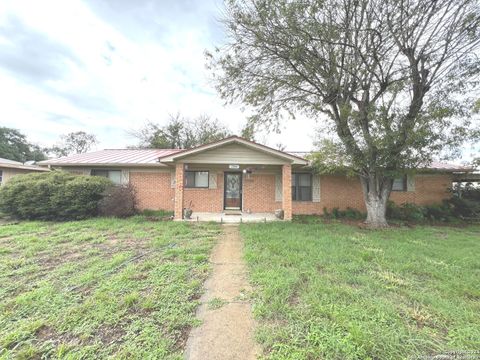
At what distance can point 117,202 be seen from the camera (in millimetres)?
8875

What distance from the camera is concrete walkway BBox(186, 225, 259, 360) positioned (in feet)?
6.59

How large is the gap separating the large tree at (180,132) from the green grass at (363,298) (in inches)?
838

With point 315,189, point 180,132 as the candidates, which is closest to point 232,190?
point 315,189

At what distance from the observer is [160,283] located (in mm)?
3346

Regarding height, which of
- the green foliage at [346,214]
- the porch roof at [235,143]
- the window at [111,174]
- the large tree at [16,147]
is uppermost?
the large tree at [16,147]

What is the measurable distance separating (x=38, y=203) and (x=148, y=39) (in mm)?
8241

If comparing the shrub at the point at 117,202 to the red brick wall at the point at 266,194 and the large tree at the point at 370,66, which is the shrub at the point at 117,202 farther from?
the large tree at the point at 370,66

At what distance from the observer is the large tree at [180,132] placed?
2514 centimetres

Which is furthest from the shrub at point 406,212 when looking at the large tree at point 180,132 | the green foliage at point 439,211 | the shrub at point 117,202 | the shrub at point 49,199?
the large tree at point 180,132

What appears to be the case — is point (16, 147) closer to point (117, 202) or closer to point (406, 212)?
point (117, 202)

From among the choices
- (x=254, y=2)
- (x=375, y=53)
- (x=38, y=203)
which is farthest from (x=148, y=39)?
(x=375, y=53)

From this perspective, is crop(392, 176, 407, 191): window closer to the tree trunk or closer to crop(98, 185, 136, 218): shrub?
the tree trunk

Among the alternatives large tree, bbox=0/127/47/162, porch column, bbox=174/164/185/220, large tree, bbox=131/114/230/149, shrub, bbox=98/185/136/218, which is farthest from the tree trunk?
large tree, bbox=0/127/47/162

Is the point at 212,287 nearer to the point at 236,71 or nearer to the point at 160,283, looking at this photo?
the point at 160,283
